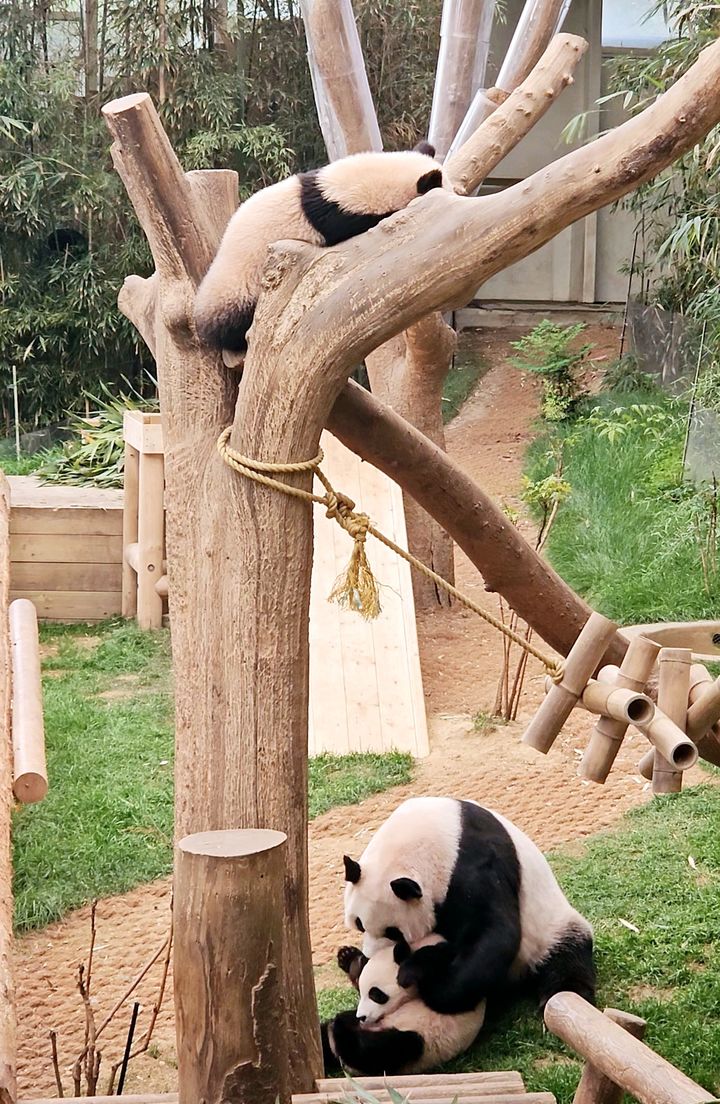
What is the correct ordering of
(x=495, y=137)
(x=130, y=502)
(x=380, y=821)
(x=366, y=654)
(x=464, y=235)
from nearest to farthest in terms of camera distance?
(x=464, y=235) → (x=495, y=137) → (x=380, y=821) → (x=366, y=654) → (x=130, y=502)

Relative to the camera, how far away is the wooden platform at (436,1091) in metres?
2.26

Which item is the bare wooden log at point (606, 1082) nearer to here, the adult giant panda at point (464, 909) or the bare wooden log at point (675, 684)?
the bare wooden log at point (675, 684)

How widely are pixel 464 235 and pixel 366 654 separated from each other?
12.8ft

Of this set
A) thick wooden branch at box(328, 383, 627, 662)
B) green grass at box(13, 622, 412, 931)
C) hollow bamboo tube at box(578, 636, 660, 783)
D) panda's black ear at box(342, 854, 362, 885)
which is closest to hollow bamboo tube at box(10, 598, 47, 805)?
green grass at box(13, 622, 412, 931)

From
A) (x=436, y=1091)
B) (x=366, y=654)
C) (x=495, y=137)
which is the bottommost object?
(x=366, y=654)

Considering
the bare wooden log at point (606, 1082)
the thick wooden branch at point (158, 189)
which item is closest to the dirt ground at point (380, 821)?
the bare wooden log at point (606, 1082)

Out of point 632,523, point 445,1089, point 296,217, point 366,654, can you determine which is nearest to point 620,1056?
point 445,1089

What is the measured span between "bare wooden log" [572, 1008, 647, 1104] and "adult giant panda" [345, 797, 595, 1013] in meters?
0.89

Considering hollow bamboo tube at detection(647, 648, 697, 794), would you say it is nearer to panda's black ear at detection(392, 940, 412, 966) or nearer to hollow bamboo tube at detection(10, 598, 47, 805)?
panda's black ear at detection(392, 940, 412, 966)

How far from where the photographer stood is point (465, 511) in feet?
10.00

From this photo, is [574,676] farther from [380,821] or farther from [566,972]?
[380,821]

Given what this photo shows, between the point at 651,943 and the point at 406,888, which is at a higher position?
the point at 406,888

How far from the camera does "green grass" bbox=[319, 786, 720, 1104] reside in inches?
126

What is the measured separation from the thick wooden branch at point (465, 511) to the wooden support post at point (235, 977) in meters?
1.24
